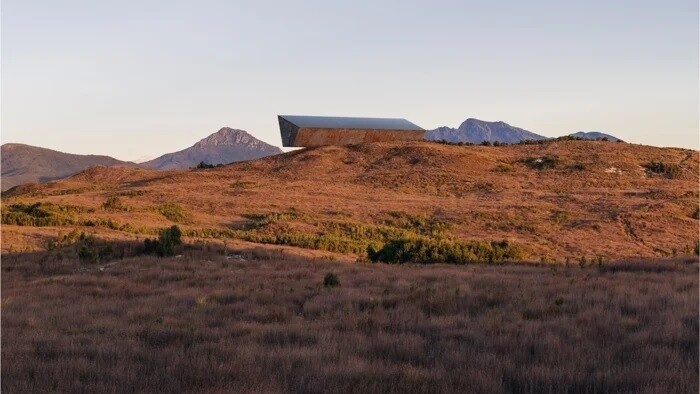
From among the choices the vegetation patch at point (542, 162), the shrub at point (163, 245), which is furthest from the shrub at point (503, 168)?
the shrub at point (163, 245)

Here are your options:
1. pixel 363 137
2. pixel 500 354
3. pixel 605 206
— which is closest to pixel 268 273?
pixel 500 354

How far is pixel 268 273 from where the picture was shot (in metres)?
16.6

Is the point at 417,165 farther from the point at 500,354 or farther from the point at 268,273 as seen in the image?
the point at 500,354

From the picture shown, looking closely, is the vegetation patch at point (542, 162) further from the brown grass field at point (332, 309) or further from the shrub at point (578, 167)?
the brown grass field at point (332, 309)

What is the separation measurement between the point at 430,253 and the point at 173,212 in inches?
734

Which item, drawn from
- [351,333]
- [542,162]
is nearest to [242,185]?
[542,162]

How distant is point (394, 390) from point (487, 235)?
28358 millimetres

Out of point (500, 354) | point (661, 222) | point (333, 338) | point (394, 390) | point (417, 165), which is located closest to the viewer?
point (394, 390)

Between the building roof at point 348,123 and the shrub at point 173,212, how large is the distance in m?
28.8

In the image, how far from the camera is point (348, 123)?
73.1 meters

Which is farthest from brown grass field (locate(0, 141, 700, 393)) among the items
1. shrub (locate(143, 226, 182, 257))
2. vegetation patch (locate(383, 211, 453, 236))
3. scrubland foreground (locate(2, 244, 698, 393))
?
shrub (locate(143, 226, 182, 257))

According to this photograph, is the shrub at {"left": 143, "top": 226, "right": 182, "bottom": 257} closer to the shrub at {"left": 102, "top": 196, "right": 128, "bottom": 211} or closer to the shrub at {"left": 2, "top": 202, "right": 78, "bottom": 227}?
the shrub at {"left": 2, "top": 202, "right": 78, "bottom": 227}

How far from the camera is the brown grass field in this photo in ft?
21.8

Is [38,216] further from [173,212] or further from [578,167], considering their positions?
[578,167]
